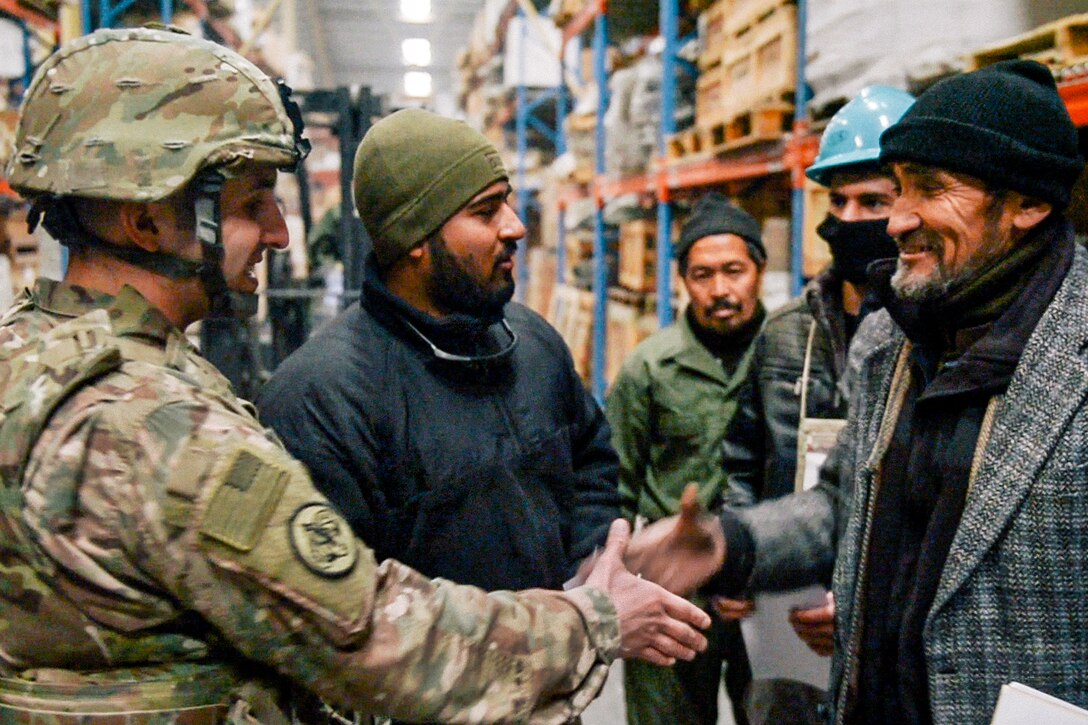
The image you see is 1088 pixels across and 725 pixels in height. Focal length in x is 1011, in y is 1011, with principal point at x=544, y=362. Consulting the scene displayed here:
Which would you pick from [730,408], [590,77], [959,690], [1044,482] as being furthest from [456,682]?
[590,77]

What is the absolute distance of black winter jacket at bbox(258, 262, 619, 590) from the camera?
199 cm

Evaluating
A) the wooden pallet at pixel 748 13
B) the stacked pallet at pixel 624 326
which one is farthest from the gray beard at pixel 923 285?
the stacked pallet at pixel 624 326

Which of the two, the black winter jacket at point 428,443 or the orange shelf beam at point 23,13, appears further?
the orange shelf beam at point 23,13

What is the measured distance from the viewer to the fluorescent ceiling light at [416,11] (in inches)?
781

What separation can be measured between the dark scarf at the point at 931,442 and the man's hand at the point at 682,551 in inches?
13.5

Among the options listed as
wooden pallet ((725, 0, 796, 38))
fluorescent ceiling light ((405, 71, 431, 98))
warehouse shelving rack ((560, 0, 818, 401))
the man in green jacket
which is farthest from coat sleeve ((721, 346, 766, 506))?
fluorescent ceiling light ((405, 71, 431, 98))

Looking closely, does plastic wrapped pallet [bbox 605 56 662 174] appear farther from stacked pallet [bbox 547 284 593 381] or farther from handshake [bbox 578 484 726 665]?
handshake [bbox 578 484 726 665]

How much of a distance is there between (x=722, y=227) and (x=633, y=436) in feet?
→ 2.56

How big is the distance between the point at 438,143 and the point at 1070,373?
133 cm

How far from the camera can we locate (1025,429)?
1511 mm

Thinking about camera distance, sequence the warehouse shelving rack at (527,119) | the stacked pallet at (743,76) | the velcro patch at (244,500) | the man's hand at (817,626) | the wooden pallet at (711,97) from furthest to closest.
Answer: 1. the warehouse shelving rack at (527,119)
2. the wooden pallet at (711,97)
3. the stacked pallet at (743,76)
4. the man's hand at (817,626)
5. the velcro patch at (244,500)

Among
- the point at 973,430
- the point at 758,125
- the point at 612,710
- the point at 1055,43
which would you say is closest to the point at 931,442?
the point at 973,430

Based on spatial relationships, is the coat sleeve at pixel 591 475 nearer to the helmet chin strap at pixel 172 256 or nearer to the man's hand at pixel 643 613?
the man's hand at pixel 643 613

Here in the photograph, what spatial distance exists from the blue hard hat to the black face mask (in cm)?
18
